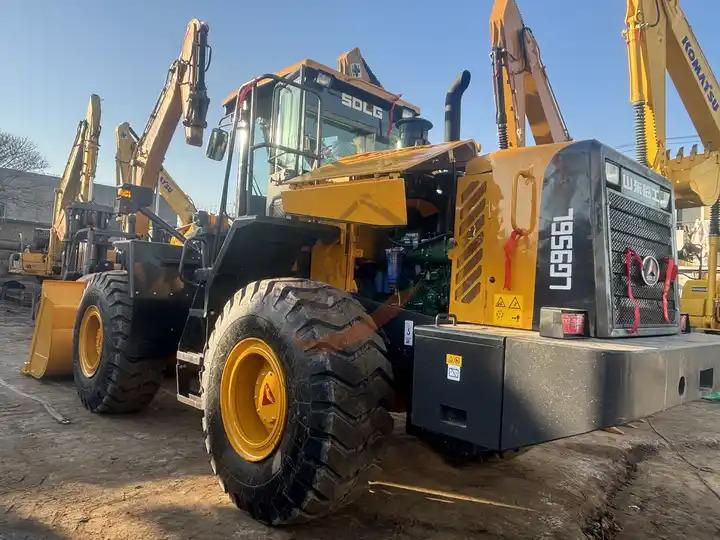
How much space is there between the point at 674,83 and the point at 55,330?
8591 mm

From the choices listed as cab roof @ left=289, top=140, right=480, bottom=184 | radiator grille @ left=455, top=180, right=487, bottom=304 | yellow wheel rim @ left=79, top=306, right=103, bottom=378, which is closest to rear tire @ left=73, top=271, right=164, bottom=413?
yellow wheel rim @ left=79, top=306, right=103, bottom=378

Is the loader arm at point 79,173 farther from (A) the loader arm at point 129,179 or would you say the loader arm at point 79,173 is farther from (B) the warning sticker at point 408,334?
(B) the warning sticker at point 408,334

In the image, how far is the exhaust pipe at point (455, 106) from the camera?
4.12 meters

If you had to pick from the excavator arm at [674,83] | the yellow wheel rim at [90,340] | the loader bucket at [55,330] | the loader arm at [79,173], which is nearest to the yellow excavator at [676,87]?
the excavator arm at [674,83]

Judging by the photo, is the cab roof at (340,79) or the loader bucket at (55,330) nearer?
the cab roof at (340,79)

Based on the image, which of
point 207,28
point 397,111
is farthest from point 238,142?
point 207,28

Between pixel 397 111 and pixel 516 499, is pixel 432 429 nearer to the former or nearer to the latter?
pixel 516 499

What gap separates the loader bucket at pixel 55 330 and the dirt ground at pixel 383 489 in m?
1.11

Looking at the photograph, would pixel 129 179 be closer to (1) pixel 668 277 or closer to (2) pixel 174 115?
(2) pixel 174 115

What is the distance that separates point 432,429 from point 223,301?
2.24 m

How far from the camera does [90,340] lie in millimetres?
5953

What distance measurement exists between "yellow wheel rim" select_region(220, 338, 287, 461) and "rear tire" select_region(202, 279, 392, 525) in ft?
0.22

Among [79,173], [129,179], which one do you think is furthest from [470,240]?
[79,173]

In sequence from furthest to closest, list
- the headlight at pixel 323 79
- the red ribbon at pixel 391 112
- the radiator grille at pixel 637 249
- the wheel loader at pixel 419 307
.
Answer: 1. the red ribbon at pixel 391 112
2. the headlight at pixel 323 79
3. the radiator grille at pixel 637 249
4. the wheel loader at pixel 419 307
